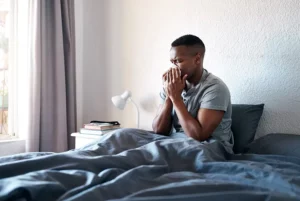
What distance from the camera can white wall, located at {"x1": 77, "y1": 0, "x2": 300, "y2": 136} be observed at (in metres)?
1.75

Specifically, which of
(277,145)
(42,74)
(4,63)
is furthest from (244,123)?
(4,63)

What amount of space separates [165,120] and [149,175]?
2.66 ft

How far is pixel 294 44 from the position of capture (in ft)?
5.59

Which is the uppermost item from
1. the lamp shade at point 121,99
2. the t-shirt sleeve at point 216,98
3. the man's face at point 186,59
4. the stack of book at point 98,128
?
the man's face at point 186,59

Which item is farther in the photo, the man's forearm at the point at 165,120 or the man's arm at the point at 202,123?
the man's forearm at the point at 165,120

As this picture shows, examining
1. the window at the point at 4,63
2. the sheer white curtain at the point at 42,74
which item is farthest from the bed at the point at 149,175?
the window at the point at 4,63

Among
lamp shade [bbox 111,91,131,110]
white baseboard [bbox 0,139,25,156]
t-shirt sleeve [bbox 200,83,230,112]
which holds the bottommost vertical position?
white baseboard [bbox 0,139,25,156]

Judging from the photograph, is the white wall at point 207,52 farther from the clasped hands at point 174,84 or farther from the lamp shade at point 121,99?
the clasped hands at point 174,84

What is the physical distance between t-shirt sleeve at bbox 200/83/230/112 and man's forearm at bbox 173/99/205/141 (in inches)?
3.5

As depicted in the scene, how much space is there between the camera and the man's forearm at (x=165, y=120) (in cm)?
169

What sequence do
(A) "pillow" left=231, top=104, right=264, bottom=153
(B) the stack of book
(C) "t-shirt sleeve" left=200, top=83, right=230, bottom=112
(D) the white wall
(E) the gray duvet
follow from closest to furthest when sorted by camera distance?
(E) the gray duvet < (C) "t-shirt sleeve" left=200, top=83, right=230, bottom=112 < (A) "pillow" left=231, top=104, right=264, bottom=153 < (D) the white wall < (B) the stack of book

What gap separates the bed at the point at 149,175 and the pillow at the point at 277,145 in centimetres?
18

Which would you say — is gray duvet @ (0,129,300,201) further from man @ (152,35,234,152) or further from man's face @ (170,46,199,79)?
man's face @ (170,46,199,79)

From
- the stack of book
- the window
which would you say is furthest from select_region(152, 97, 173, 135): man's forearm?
the window
